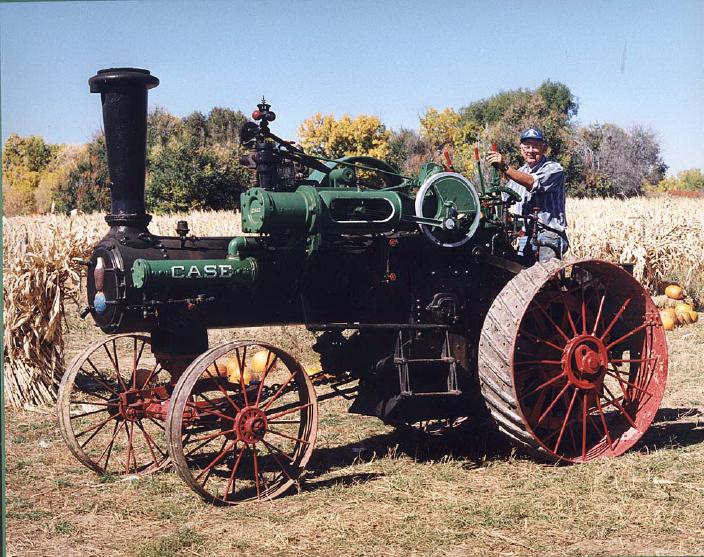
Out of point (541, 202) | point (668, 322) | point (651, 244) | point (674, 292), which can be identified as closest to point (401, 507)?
point (541, 202)

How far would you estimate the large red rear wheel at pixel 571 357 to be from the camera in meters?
6.14

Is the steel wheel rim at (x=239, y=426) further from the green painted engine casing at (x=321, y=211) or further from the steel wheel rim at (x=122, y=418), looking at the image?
the green painted engine casing at (x=321, y=211)

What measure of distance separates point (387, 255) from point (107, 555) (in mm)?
2808

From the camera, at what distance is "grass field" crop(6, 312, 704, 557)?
5.11 m

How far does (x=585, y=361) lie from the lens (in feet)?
21.2

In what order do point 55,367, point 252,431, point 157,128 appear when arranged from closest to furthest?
point 252,431, point 55,367, point 157,128

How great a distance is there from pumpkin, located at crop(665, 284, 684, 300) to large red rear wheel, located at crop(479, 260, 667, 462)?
9.41m

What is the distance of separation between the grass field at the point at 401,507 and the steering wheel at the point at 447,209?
1.76 m

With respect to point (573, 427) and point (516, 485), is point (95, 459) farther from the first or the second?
point (573, 427)

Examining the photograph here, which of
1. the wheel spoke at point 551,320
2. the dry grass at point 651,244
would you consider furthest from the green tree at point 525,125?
the wheel spoke at point 551,320

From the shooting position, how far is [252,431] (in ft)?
19.3

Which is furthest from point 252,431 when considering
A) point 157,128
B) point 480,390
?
point 157,128

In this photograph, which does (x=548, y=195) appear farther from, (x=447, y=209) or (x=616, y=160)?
(x=616, y=160)

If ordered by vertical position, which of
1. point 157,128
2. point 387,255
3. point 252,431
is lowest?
point 252,431
